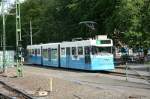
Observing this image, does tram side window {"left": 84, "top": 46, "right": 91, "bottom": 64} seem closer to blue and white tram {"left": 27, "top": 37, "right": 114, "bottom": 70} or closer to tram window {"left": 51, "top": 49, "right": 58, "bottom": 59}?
blue and white tram {"left": 27, "top": 37, "right": 114, "bottom": 70}

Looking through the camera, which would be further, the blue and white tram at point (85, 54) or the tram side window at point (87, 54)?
the tram side window at point (87, 54)

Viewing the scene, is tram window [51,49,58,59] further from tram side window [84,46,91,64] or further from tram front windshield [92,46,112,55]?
tram front windshield [92,46,112,55]

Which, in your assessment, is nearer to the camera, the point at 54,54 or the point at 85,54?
the point at 85,54

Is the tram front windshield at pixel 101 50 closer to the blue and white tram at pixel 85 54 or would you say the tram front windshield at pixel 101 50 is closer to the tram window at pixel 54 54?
the blue and white tram at pixel 85 54

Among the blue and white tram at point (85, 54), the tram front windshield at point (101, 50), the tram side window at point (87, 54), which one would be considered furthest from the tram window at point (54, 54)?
the tram front windshield at point (101, 50)

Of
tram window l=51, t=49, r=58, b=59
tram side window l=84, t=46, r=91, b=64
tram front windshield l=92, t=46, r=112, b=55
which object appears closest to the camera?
tram front windshield l=92, t=46, r=112, b=55

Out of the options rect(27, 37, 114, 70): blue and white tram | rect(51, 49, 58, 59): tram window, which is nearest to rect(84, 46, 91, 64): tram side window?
rect(27, 37, 114, 70): blue and white tram

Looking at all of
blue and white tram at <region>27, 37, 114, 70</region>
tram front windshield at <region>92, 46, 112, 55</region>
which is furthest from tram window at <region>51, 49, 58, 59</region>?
tram front windshield at <region>92, 46, 112, 55</region>

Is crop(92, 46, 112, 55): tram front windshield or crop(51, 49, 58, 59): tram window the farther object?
crop(51, 49, 58, 59): tram window

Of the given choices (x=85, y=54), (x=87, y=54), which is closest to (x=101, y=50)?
(x=87, y=54)

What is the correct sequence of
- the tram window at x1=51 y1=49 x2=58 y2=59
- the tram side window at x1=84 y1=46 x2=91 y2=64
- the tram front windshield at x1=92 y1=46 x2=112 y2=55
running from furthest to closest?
the tram window at x1=51 y1=49 x2=58 y2=59 < the tram side window at x1=84 y1=46 x2=91 y2=64 < the tram front windshield at x1=92 y1=46 x2=112 y2=55

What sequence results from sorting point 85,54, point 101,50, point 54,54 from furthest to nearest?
point 54,54, point 85,54, point 101,50

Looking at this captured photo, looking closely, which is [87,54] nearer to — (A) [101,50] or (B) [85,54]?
(B) [85,54]

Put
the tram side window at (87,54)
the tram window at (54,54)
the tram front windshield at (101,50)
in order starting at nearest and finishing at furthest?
the tram front windshield at (101,50) → the tram side window at (87,54) → the tram window at (54,54)
